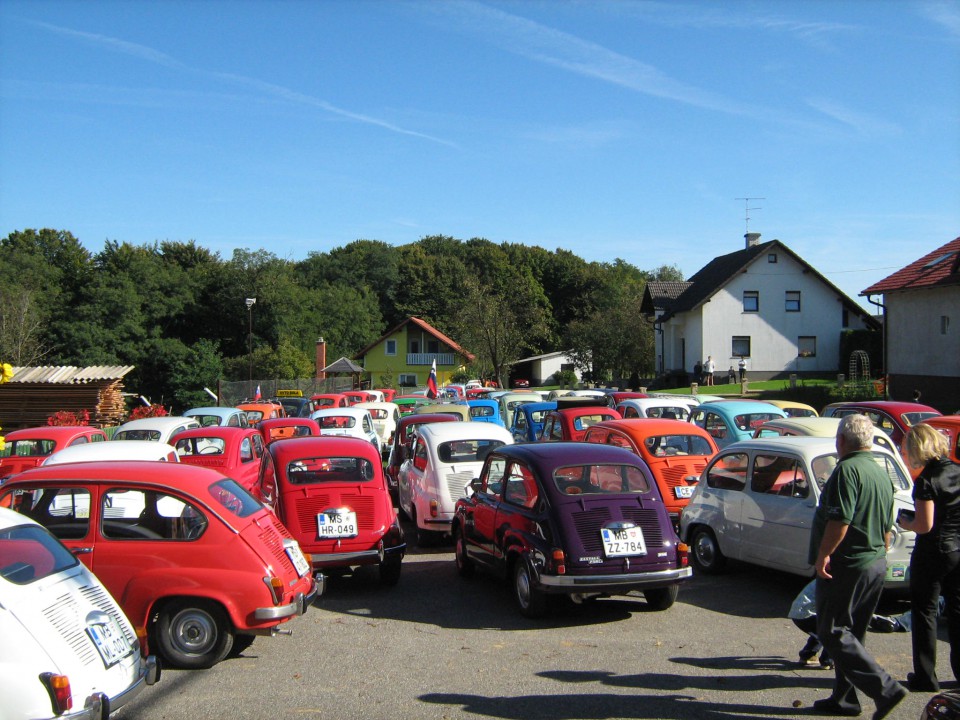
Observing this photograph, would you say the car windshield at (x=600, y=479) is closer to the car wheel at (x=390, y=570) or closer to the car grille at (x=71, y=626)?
Answer: the car wheel at (x=390, y=570)

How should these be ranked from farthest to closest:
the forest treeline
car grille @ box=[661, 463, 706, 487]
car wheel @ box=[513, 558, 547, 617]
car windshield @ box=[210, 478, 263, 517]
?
the forest treeline → car grille @ box=[661, 463, 706, 487] → car wheel @ box=[513, 558, 547, 617] → car windshield @ box=[210, 478, 263, 517]

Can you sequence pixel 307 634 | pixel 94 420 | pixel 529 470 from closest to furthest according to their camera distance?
pixel 307 634
pixel 529 470
pixel 94 420

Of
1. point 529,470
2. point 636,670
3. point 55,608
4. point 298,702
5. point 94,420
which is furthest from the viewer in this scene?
point 94,420

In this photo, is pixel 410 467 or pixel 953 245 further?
pixel 953 245

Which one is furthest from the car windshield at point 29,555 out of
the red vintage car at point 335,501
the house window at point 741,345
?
the house window at point 741,345

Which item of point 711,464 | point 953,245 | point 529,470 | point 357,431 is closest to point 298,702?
point 529,470

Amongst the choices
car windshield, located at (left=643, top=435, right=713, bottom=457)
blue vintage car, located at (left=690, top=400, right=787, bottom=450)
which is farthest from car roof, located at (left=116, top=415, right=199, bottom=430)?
blue vintage car, located at (left=690, top=400, right=787, bottom=450)

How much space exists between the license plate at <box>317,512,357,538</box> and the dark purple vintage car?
146cm

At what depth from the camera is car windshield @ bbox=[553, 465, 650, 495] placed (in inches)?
340

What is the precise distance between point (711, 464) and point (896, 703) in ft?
16.7

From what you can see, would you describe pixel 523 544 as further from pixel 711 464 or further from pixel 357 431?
pixel 357 431

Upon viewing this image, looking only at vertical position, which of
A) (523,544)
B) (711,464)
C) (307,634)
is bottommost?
(307,634)

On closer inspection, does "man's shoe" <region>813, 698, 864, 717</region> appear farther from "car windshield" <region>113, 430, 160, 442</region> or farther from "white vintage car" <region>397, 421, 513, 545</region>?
"car windshield" <region>113, 430, 160, 442</region>

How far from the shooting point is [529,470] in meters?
8.95
